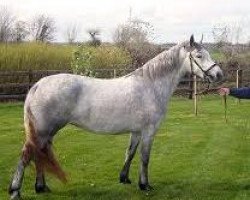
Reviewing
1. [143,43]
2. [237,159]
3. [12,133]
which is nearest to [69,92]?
[237,159]

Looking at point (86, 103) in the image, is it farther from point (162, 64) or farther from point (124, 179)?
point (124, 179)

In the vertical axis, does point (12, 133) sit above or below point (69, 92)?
below

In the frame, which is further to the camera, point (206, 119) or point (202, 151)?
point (206, 119)

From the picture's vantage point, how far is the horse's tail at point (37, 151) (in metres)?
6.08

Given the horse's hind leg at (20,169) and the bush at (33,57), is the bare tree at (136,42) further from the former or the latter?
the horse's hind leg at (20,169)

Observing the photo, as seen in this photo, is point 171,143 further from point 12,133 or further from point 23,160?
point 23,160

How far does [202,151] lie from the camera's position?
9.79 metres

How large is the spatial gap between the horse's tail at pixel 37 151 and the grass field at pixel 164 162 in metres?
0.42

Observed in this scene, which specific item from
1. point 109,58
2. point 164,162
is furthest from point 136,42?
point 164,162

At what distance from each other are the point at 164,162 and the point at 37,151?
125 inches

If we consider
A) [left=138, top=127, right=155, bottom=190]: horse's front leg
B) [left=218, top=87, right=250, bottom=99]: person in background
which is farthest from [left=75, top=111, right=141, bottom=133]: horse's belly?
[left=218, top=87, right=250, bottom=99]: person in background

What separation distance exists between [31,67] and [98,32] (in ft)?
51.2

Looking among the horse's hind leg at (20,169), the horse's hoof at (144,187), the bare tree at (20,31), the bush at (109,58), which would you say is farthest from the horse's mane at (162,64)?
the bare tree at (20,31)

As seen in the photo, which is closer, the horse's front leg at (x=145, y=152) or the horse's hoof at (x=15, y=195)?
the horse's hoof at (x=15, y=195)
